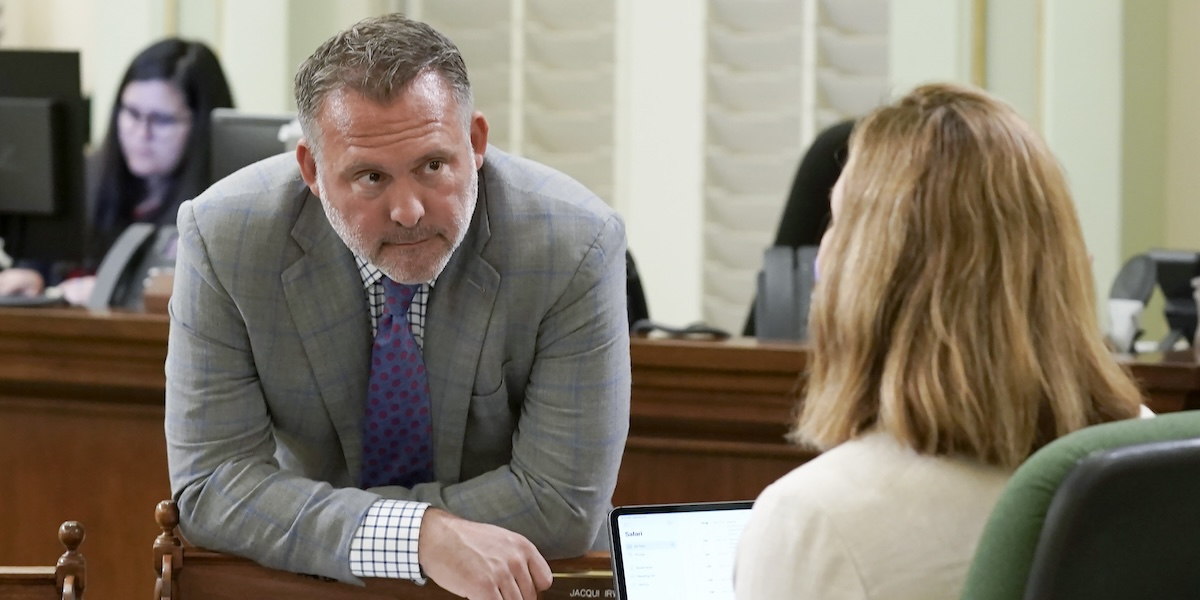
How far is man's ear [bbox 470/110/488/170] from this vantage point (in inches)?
70.1

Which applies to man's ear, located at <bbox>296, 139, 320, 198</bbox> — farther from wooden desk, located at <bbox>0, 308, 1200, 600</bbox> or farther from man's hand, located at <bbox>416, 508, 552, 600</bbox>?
wooden desk, located at <bbox>0, 308, 1200, 600</bbox>

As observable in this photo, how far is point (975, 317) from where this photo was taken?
1.09 m

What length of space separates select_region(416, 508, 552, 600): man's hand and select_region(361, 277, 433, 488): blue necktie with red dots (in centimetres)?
21

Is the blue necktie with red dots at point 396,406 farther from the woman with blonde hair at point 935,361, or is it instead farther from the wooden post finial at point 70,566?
the woman with blonde hair at point 935,361

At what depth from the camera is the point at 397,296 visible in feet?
6.09

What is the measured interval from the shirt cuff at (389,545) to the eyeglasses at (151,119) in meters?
2.71

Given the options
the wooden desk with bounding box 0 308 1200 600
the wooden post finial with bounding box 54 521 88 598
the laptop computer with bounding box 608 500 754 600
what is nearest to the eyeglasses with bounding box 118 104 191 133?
the wooden desk with bounding box 0 308 1200 600

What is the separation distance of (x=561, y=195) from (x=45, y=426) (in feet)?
4.82

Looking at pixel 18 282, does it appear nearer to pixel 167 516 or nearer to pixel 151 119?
pixel 151 119

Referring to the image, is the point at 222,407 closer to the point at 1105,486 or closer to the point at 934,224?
the point at 934,224

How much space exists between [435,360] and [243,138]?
73.3 inches

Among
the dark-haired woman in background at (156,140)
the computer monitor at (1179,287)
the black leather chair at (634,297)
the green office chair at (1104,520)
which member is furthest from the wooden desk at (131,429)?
the green office chair at (1104,520)

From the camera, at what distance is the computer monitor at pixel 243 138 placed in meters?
3.49

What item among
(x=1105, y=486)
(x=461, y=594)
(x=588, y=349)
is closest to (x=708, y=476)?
(x=588, y=349)
